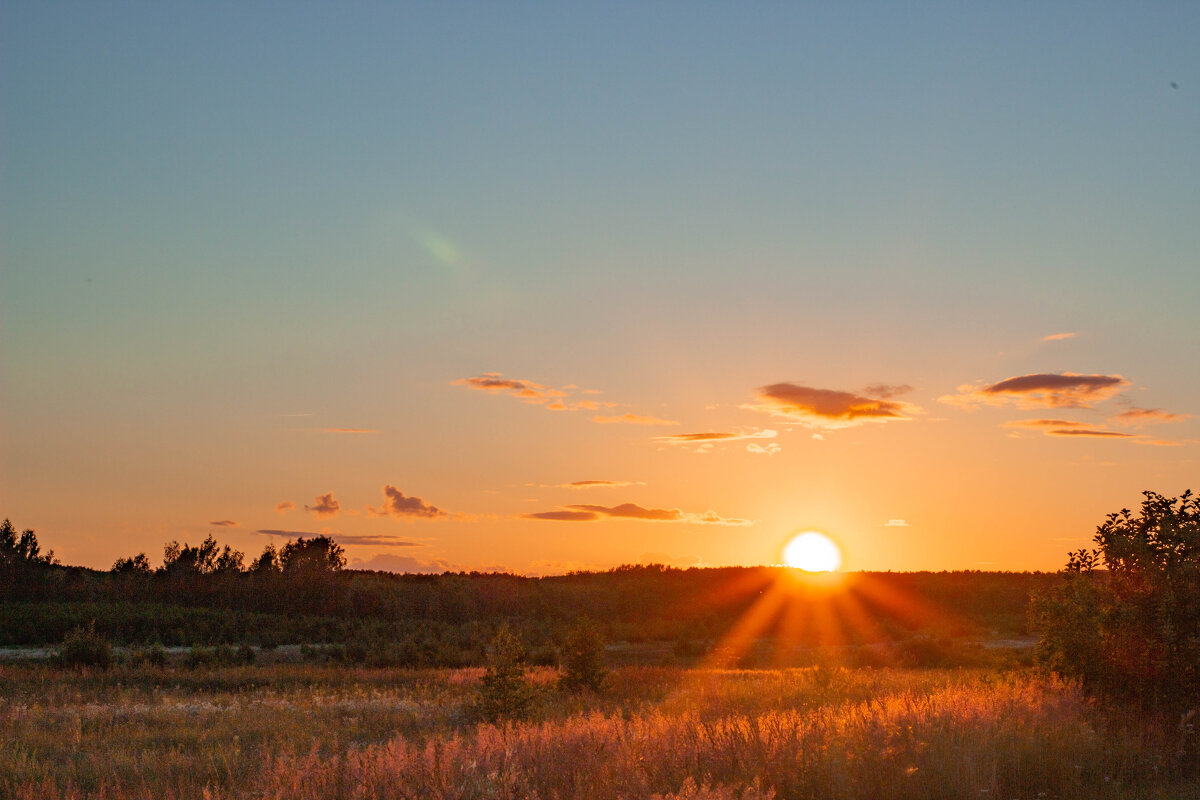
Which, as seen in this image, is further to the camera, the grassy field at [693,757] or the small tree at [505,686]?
the small tree at [505,686]

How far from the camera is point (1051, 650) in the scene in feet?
54.8

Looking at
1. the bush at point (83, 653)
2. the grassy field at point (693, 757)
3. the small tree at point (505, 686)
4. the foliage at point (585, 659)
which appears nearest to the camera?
the grassy field at point (693, 757)

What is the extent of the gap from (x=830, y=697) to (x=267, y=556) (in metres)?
101

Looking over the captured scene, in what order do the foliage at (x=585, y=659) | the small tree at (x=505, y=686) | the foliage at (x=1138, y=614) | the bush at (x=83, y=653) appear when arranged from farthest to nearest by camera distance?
the bush at (x=83, y=653) < the foliage at (x=585, y=659) < the small tree at (x=505, y=686) < the foliage at (x=1138, y=614)

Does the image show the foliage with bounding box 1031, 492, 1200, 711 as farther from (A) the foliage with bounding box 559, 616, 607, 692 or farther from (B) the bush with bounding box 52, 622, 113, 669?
(B) the bush with bounding box 52, 622, 113, 669

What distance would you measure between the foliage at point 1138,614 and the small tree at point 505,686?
10.8m

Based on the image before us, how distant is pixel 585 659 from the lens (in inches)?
1119

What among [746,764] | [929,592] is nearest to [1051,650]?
[746,764]

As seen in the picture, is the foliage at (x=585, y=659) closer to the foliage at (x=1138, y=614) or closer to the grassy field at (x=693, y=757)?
the grassy field at (x=693, y=757)

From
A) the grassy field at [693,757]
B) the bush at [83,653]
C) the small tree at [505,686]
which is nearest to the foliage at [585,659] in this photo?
the small tree at [505,686]

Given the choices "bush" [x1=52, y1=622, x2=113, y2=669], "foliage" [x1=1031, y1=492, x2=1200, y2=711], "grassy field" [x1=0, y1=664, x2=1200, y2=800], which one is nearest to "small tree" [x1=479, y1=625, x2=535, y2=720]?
"grassy field" [x1=0, y1=664, x2=1200, y2=800]

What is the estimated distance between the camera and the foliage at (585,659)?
2831 centimetres

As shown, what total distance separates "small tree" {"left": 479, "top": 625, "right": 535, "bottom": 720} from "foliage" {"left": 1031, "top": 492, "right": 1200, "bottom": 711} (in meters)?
10.8

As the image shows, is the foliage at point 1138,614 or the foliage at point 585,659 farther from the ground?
the foliage at point 1138,614
